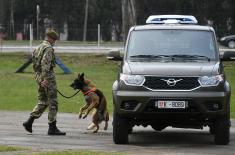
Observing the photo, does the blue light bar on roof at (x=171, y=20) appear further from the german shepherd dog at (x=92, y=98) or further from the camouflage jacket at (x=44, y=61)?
the camouflage jacket at (x=44, y=61)

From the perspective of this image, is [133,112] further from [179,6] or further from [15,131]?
[179,6]

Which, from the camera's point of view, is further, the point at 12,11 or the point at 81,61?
the point at 12,11

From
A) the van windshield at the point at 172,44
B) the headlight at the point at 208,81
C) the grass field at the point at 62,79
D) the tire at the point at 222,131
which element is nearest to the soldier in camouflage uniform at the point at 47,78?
the van windshield at the point at 172,44

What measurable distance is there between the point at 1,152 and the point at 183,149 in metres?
2.94

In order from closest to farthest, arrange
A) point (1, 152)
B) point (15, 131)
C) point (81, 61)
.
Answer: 1. point (1, 152)
2. point (15, 131)
3. point (81, 61)

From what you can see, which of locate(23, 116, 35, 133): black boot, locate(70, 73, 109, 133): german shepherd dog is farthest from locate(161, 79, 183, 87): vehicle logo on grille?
locate(23, 116, 35, 133): black boot

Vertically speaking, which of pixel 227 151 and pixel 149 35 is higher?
pixel 149 35

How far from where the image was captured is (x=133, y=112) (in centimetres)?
1263

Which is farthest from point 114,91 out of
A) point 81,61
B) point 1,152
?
point 81,61

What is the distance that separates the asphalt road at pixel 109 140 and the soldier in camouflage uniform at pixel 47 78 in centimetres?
39

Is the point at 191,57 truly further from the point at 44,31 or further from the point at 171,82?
the point at 44,31

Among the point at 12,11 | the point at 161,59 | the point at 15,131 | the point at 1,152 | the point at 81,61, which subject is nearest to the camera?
the point at 1,152

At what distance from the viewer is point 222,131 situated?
42.7 ft

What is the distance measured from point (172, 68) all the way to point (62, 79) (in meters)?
17.0
